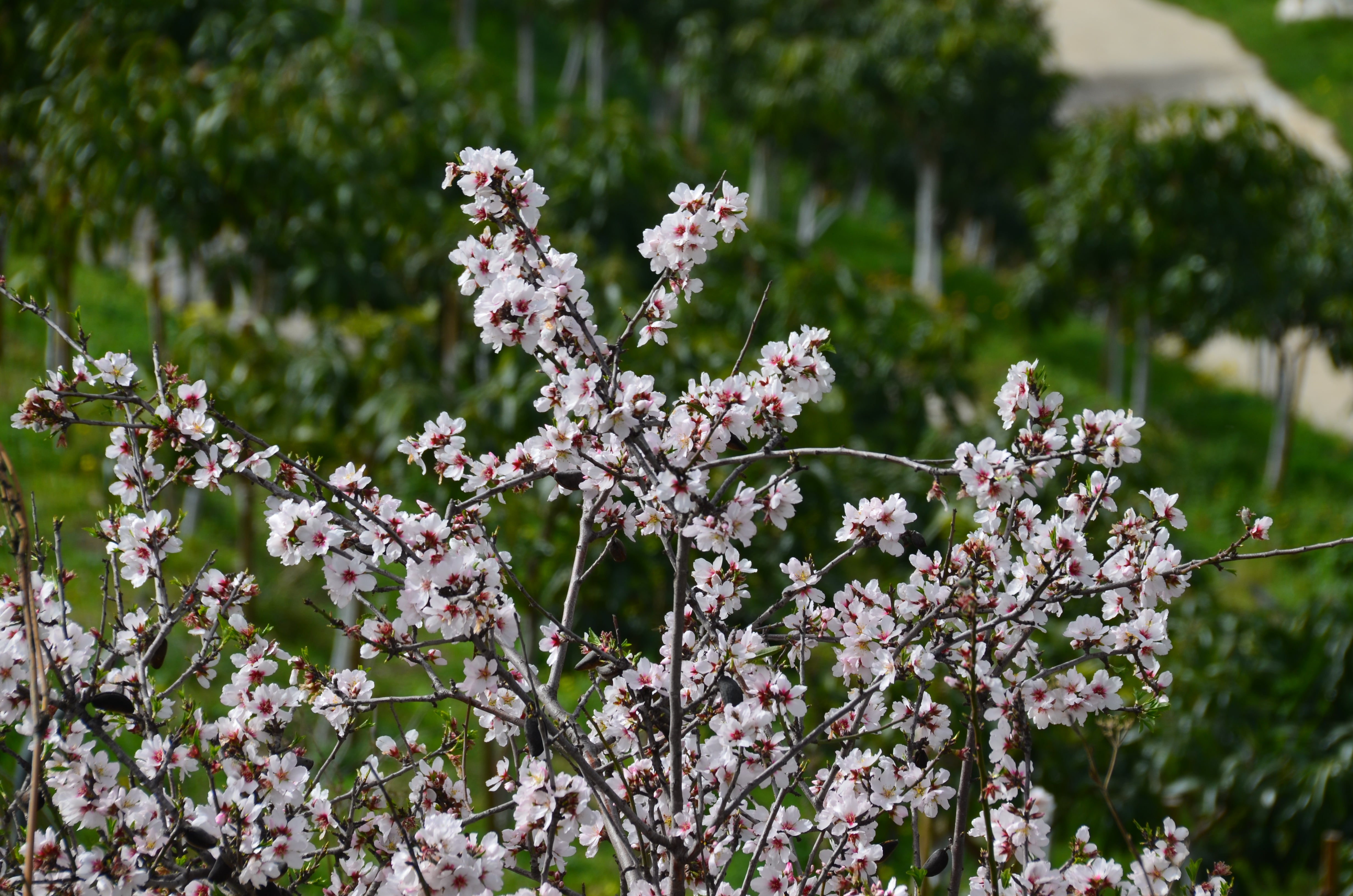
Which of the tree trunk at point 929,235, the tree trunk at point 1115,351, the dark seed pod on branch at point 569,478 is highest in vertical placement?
the tree trunk at point 929,235

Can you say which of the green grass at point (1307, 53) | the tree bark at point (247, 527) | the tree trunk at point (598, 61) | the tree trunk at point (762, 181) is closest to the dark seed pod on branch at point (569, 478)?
the tree bark at point (247, 527)

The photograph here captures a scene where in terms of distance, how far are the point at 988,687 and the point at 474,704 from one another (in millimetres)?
655

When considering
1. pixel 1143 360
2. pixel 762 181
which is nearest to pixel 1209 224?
pixel 1143 360

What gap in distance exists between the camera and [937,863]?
1481 mm

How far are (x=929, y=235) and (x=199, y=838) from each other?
14269mm

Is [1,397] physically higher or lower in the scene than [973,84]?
lower

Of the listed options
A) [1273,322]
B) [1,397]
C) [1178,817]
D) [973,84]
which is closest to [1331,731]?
[1178,817]

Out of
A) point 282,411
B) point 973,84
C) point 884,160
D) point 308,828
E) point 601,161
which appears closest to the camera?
point 308,828

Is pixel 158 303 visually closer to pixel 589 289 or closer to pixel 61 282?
pixel 61 282

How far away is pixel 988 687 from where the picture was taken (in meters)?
1.46

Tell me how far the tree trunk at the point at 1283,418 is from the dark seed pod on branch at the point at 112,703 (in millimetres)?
11475

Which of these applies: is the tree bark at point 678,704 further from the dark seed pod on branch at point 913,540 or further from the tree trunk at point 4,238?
the tree trunk at point 4,238

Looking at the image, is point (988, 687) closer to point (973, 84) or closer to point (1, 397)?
point (1, 397)

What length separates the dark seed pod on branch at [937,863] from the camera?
146 cm
